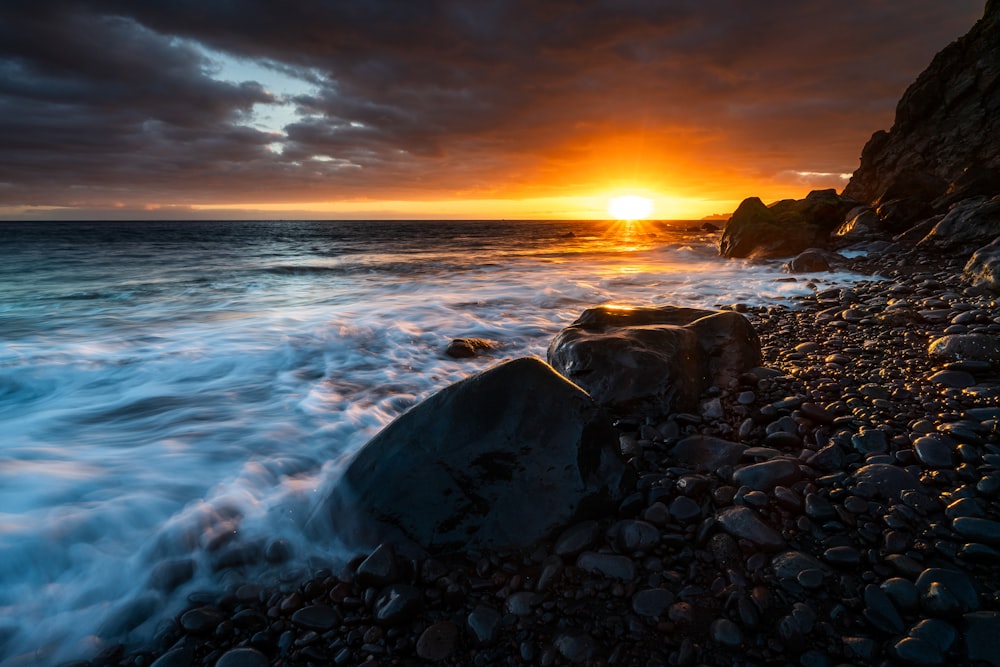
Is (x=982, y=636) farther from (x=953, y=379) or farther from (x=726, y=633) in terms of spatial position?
(x=953, y=379)

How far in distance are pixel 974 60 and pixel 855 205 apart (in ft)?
57.2

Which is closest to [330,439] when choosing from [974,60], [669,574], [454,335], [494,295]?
[669,574]

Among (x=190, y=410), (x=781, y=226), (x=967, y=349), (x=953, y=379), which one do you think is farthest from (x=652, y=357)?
(x=781, y=226)

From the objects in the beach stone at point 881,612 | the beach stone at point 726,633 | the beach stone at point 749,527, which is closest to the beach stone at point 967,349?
the beach stone at point 749,527

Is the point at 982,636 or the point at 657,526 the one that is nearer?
the point at 982,636

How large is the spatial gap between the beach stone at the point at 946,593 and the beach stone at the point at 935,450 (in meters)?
1.01

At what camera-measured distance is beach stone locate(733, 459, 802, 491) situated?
282 cm

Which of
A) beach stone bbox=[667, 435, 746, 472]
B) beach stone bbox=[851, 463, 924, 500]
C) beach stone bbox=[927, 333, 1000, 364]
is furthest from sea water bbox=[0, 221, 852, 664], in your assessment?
beach stone bbox=[927, 333, 1000, 364]

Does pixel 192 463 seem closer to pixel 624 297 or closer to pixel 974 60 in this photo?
pixel 624 297

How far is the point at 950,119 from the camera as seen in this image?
30.7 metres

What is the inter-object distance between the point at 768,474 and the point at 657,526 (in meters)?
0.79

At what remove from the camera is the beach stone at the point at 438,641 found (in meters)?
2.04

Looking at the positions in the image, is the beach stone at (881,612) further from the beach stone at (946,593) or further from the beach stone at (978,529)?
the beach stone at (978,529)

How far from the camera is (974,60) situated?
29750mm
